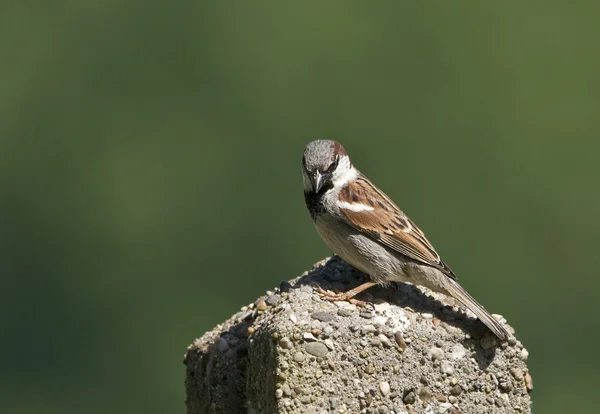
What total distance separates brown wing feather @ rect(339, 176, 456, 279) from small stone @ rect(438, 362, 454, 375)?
1.98 ft

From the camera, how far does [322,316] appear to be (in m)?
2.97

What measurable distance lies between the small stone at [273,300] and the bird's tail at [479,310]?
0.54 meters

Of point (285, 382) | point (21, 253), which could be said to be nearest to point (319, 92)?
point (21, 253)

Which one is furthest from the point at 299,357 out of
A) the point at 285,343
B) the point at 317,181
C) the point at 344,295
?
the point at 317,181

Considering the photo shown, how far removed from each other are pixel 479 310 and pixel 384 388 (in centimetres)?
45

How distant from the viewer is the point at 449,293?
3.49 meters

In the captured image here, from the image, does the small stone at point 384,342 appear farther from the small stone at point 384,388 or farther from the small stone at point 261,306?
the small stone at point 261,306

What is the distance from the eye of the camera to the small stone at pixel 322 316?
2.96 metres

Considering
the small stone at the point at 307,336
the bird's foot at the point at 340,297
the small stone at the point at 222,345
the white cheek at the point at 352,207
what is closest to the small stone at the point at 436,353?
the bird's foot at the point at 340,297

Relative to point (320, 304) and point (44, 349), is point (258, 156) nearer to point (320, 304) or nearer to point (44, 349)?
point (44, 349)

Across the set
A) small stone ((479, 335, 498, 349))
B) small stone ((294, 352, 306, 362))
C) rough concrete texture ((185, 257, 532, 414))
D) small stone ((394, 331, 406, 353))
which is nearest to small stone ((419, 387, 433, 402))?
rough concrete texture ((185, 257, 532, 414))

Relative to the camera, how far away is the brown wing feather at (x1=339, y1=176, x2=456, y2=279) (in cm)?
366

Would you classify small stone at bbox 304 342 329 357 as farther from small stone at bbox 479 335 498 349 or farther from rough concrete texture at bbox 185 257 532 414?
small stone at bbox 479 335 498 349

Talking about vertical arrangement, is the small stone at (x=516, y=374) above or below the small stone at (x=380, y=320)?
below
